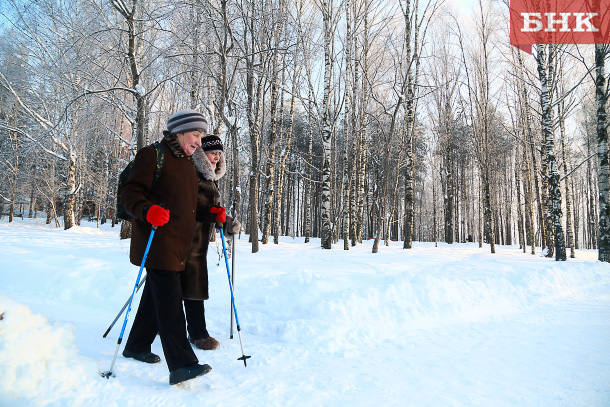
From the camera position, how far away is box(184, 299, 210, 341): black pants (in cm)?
351

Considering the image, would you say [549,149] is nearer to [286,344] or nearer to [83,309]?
[286,344]

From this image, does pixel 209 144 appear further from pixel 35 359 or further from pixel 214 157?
pixel 35 359

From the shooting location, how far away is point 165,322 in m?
2.64

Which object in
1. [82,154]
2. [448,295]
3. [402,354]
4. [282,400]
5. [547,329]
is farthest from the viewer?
[82,154]

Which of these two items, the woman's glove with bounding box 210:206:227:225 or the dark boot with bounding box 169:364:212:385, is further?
the woman's glove with bounding box 210:206:227:225

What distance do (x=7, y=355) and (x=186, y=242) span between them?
1.32m

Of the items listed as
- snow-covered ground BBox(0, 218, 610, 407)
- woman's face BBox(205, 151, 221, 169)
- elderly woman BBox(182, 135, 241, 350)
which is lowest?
snow-covered ground BBox(0, 218, 610, 407)

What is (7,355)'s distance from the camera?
203cm

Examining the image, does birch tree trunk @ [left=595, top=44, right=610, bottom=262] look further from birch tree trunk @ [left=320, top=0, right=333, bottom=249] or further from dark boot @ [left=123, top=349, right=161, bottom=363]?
dark boot @ [left=123, top=349, right=161, bottom=363]

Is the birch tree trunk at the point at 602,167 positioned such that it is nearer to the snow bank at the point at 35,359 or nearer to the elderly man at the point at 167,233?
the elderly man at the point at 167,233

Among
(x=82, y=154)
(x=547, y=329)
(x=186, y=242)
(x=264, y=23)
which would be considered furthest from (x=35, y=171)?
(x=547, y=329)

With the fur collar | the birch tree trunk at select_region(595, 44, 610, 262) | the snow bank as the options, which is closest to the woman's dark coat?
the fur collar

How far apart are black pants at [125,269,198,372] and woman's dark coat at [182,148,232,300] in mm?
429

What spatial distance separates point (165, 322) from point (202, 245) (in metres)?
0.98
